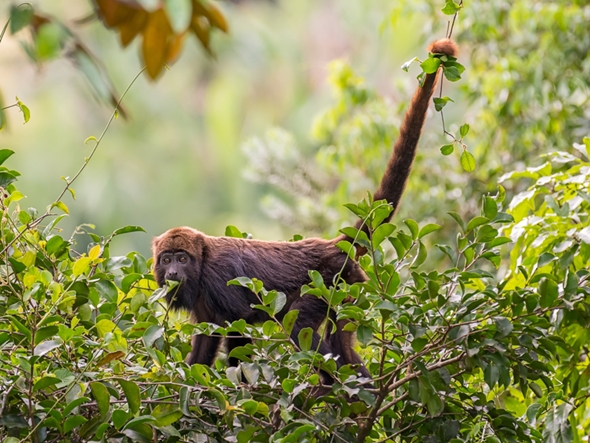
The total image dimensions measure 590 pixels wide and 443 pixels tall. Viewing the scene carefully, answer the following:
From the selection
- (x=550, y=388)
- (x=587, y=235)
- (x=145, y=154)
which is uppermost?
(x=145, y=154)

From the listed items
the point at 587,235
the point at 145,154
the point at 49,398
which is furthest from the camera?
the point at 145,154

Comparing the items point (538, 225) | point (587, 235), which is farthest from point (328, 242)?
point (587, 235)

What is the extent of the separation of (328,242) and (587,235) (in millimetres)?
1508

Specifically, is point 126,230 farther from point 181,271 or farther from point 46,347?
point 181,271

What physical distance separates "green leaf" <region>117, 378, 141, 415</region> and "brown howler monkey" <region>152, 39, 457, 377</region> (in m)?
1.54

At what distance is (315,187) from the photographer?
9812mm

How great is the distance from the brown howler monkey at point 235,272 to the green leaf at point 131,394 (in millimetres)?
1539

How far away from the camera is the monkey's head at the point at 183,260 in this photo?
386 cm

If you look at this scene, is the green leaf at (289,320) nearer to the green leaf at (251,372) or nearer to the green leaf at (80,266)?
the green leaf at (251,372)

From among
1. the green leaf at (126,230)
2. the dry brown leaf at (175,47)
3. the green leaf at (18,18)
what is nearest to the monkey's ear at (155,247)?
the green leaf at (126,230)

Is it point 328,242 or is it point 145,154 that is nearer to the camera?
point 328,242

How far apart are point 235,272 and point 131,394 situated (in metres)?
1.90

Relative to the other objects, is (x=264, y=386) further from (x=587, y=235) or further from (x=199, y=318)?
(x=199, y=318)

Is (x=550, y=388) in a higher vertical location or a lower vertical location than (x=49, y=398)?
higher
